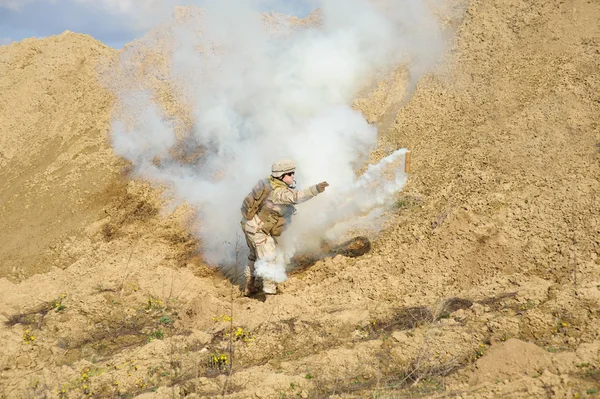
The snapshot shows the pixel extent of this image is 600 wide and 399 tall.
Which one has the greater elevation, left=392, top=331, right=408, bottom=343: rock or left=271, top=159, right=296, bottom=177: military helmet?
left=271, top=159, right=296, bottom=177: military helmet

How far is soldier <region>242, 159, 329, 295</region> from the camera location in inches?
240

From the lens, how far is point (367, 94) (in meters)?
9.64

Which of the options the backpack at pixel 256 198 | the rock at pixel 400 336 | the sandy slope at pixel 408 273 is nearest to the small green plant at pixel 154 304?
the sandy slope at pixel 408 273

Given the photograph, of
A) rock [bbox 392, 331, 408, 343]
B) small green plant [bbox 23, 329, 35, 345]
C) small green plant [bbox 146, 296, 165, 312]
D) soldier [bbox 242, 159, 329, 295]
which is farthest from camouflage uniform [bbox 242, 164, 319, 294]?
small green plant [bbox 23, 329, 35, 345]

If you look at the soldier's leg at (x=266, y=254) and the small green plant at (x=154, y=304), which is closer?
the small green plant at (x=154, y=304)


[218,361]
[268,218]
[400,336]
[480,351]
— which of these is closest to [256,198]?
[268,218]

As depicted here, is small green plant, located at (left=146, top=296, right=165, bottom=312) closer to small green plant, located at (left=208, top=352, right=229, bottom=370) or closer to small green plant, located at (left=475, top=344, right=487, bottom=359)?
small green plant, located at (left=208, top=352, right=229, bottom=370)

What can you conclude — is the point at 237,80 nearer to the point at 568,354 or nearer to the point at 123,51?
the point at 123,51

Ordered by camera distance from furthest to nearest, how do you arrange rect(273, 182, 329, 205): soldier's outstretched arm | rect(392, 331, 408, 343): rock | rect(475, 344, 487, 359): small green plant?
rect(273, 182, 329, 205): soldier's outstretched arm < rect(392, 331, 408, 343): rock < rect(475, 344, 487, 359): small green plant

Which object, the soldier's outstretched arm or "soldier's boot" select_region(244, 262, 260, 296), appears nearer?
the soldier's outstretched arm

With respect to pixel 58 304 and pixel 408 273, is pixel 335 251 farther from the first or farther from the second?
pixel 58 304

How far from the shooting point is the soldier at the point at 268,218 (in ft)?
20.0

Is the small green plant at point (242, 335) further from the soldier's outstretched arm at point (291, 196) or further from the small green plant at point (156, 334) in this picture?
the soldier's outstretched arm at point (291, 196)

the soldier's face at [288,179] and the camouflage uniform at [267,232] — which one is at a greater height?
the soldier's face at [288,179]
